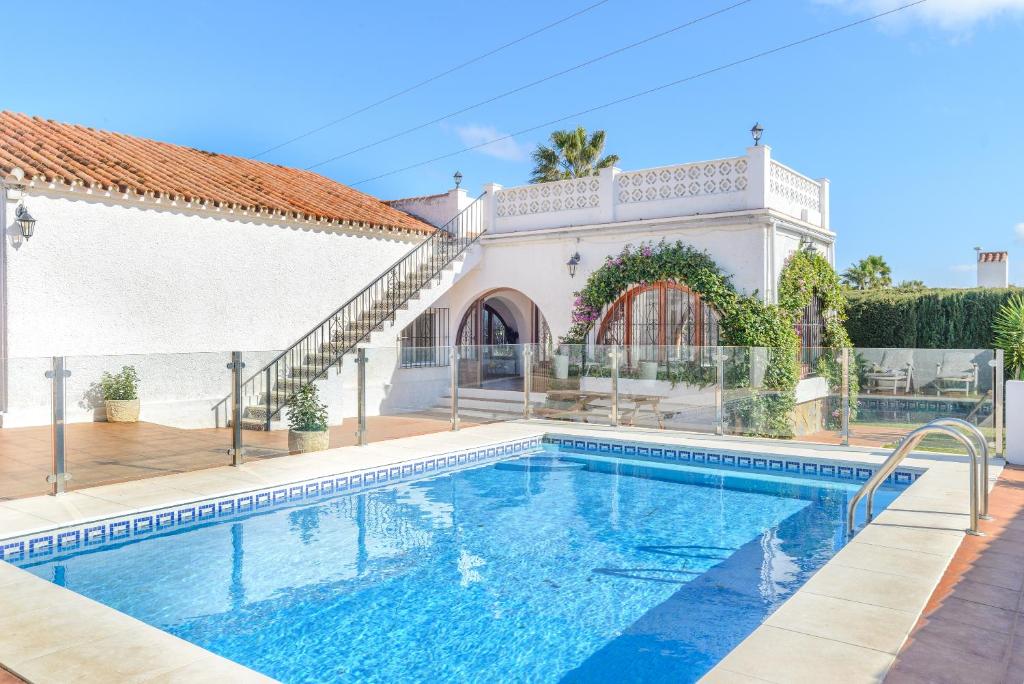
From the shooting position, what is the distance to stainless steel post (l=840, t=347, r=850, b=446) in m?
9.59

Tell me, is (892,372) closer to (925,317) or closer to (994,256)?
(925,317)

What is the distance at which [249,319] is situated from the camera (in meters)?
13.3

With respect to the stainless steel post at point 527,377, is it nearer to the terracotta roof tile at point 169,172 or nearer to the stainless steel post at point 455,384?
the stainless steel post at point 455,384

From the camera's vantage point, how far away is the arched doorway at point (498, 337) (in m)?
11.9

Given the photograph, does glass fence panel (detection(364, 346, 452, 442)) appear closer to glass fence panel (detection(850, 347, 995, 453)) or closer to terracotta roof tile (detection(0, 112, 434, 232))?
terracotta roof tile (detection(0, 112, 434, 232))

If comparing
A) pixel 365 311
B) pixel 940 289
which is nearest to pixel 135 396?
pixel 365 311

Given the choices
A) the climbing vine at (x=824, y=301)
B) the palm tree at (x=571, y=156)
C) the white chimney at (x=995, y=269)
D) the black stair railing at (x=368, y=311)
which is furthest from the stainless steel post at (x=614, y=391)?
the white chimney at (x=995, y=269)

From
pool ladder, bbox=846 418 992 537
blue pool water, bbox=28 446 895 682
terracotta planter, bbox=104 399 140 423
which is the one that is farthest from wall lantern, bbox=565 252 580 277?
pool ladder, bbox=846 418 992 537

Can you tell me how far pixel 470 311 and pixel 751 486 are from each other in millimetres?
9999

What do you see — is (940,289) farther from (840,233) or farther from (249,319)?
(249,319)

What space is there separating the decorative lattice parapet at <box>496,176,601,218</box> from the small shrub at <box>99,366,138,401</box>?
886cm

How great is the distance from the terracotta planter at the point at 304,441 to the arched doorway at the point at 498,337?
9.34ft

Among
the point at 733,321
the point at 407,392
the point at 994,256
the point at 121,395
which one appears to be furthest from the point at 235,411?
the point at 994,256

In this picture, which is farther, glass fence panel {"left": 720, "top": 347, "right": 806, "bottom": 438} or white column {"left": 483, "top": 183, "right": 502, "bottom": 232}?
white column {"left": 483, "top": 183, "right": 502, "bottom": 232}
